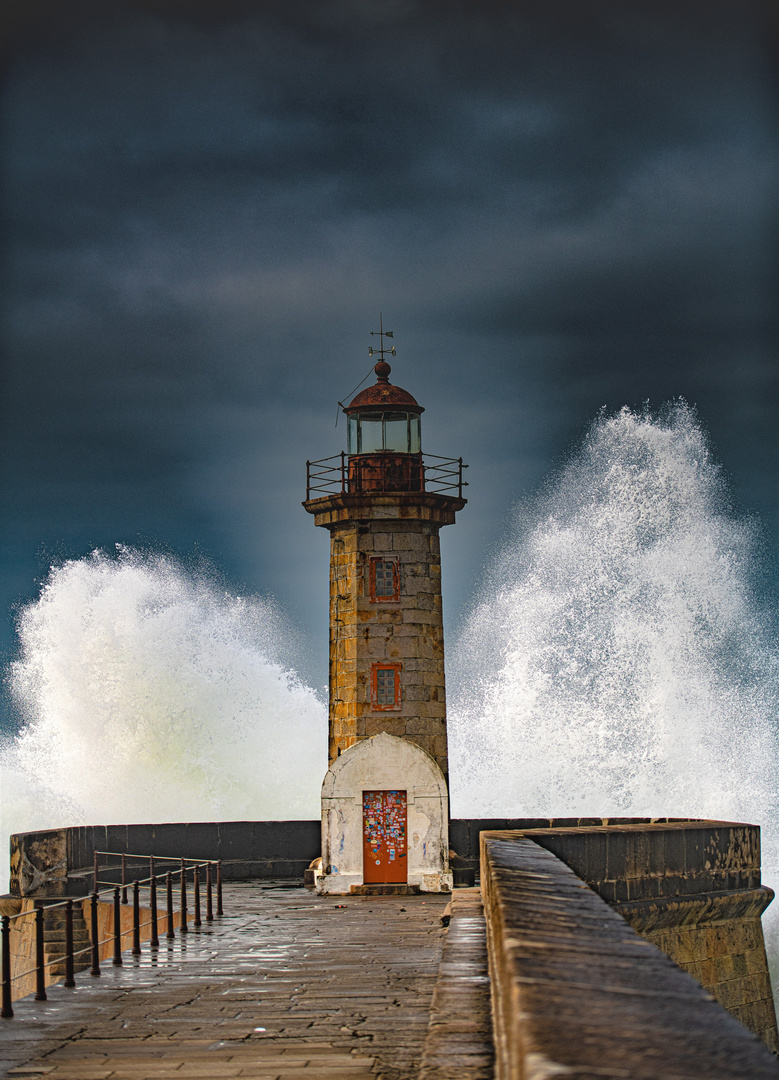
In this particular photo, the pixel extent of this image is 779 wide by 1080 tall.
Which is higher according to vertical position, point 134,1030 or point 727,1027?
point 727,1027

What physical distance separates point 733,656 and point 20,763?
1887 centimetres

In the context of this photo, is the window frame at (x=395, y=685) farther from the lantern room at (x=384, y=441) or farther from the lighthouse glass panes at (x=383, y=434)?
the lighthouse glass panes at (x=383, y=434)

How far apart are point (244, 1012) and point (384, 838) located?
30.0 feet

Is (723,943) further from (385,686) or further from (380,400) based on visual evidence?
(380,400)

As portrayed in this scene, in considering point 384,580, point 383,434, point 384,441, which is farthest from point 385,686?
point 383,434

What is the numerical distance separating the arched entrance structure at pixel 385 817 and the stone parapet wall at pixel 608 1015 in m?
12.3

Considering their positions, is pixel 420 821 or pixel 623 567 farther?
pixel 623 567

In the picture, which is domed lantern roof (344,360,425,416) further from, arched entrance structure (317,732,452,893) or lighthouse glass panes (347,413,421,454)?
arched entrance structure (317,732,452,893)

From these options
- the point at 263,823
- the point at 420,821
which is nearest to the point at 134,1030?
the point at 420,821

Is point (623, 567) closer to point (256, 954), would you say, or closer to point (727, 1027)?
point (256, 954)

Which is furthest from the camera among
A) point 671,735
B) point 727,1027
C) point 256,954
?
point 671,735

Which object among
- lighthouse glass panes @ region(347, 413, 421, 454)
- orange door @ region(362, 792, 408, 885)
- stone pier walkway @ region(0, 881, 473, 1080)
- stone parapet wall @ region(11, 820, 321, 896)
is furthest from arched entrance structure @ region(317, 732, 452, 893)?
stone pier walkway @ region(0, 881, 473, 1080)

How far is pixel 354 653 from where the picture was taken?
16.4 meters

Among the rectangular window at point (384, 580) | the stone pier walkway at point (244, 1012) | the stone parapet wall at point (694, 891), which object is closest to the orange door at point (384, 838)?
the rectangular window at point (384, 580)
